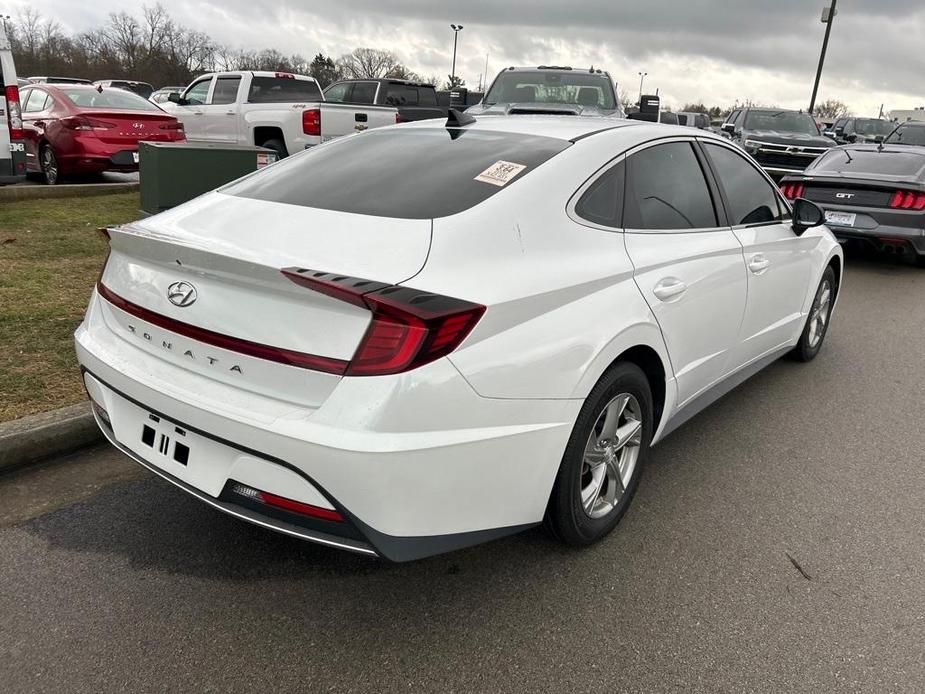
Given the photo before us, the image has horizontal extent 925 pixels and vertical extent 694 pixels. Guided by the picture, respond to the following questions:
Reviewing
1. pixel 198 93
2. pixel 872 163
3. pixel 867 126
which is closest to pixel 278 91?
pixel 198 93

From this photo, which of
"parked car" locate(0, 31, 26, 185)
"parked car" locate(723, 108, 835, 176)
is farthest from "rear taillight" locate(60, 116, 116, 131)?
"parked car" locate(723, 108, 835, 176)

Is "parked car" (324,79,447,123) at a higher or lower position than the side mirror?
higher

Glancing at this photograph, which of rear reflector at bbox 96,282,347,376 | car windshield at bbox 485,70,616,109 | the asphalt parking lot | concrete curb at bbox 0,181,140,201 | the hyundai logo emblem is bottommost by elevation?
the asphalt parking lot

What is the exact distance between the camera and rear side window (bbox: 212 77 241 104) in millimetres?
13148

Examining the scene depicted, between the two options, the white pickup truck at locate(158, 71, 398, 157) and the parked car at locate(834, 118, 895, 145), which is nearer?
the white pickup truck at locate(158, 71, 398, 157)

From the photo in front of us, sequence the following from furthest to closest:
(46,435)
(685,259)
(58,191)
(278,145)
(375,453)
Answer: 1. (278,145)
2. (58,191)
3. (46,435)
4. (685,259)
5. (375,453)

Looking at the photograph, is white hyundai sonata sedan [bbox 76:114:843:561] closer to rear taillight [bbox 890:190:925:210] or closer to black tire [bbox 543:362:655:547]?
black tire [bbox 543:362:655:547]

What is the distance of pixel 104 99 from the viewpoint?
1132 cm

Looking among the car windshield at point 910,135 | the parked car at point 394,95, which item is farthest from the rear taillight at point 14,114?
the car windshield at point 910,135

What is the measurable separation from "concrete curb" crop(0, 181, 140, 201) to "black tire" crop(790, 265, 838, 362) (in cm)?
918

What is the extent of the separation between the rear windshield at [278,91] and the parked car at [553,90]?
3764 mm

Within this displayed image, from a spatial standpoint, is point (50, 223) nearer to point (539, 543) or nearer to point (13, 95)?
point (13, 95)

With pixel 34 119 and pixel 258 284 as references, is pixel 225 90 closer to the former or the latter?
pixel 34 119

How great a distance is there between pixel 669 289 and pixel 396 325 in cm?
145
